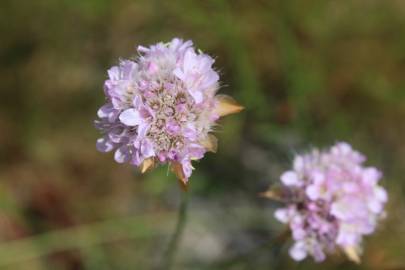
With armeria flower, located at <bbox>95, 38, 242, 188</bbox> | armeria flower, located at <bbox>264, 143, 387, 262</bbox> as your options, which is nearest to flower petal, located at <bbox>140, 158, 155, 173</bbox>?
armeria flower, located at <bbox>95, 38, 242, 188</bbox>

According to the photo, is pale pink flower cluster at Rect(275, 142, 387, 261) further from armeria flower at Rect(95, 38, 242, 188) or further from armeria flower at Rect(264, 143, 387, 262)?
armeria flower at Rect(95, 38, 242, 188)

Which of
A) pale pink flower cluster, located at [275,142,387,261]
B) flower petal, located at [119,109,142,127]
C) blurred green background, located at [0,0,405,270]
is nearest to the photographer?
flower petal, located at [119,109,142,127]

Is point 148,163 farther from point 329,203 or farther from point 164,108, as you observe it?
point 329,203

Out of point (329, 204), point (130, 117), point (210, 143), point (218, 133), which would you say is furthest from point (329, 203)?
point (218, 133)

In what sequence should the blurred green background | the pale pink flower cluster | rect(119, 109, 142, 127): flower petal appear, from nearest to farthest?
rect(119, 109, 142, 127): flower petal
the pale pink flower cluster
the blurred green background

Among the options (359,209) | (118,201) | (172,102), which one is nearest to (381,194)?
(359,209)

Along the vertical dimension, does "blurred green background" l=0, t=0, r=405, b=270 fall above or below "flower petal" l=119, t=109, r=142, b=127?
above

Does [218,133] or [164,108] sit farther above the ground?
[218,133]

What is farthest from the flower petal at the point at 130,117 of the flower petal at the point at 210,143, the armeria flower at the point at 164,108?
the flower petal at the point at 210,143
